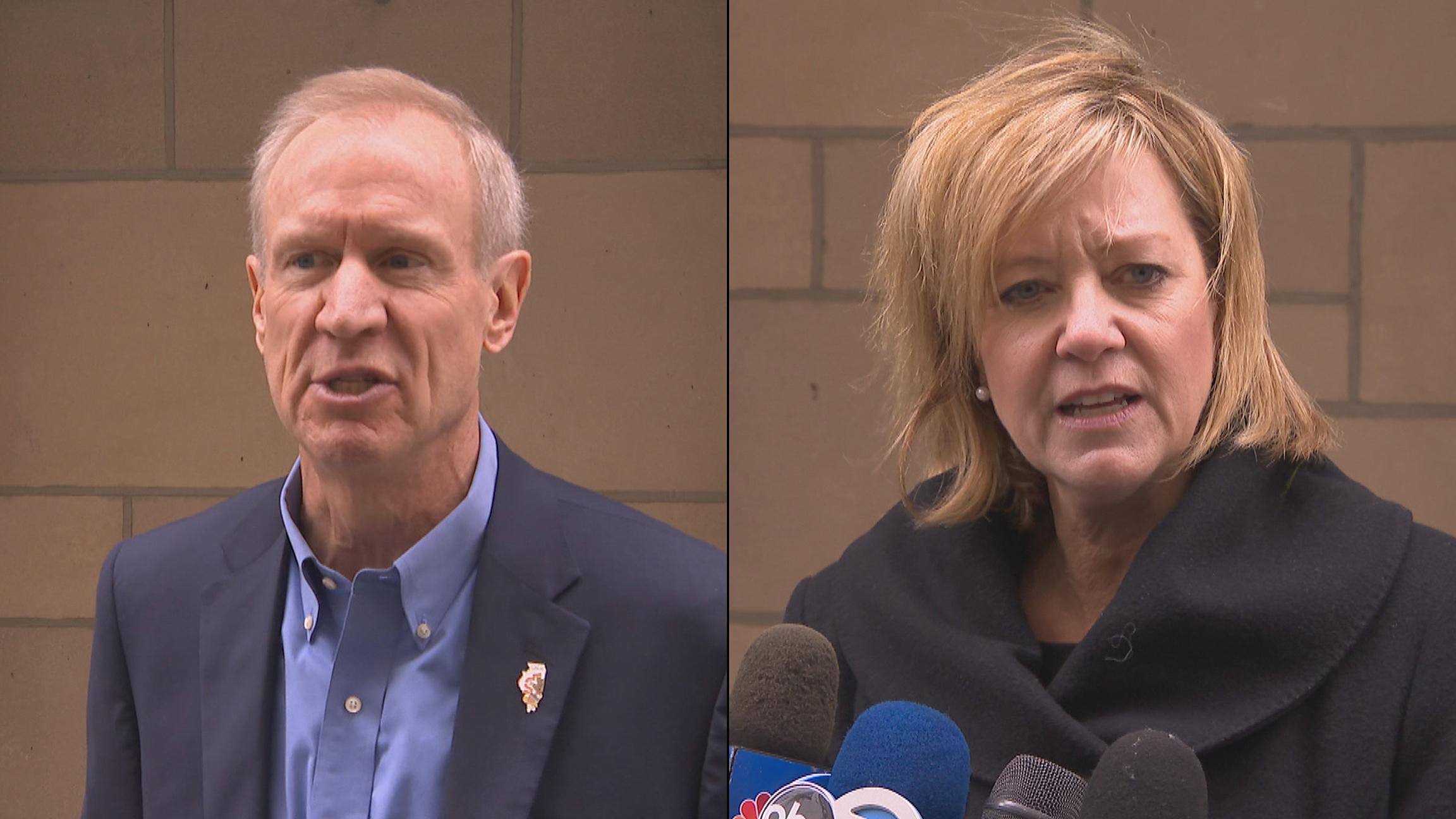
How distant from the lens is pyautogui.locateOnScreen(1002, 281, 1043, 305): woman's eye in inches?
27.0

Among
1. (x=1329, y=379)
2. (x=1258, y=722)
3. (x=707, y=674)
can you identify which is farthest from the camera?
(x=1329, y=379)

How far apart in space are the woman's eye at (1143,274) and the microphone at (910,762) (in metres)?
0.25

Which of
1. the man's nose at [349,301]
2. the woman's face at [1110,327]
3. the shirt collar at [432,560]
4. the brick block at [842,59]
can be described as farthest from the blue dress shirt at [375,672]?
the brick block at [842,59]

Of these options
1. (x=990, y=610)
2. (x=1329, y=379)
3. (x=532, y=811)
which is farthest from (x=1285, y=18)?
(x=532, y=811)

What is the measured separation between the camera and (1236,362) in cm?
71

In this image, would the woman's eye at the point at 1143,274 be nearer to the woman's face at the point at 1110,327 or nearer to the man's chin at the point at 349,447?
the woman's face at the point at 1110,327

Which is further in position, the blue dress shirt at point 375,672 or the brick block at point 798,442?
the brick block at point 798,442

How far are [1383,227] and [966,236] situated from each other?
1.52ft

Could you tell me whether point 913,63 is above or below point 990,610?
above

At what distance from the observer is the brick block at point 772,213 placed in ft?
3.43

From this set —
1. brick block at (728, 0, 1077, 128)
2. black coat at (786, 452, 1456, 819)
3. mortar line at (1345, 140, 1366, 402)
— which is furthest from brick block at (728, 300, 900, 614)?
mortar line at (1345, 140, 1366, 402)

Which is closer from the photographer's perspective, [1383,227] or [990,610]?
[990,610]

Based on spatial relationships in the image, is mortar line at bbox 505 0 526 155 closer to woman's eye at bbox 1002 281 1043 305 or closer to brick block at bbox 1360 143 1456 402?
woman's eye at bbox 1002 281 1043 305

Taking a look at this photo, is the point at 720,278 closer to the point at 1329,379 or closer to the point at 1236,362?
the point at 1236,362
